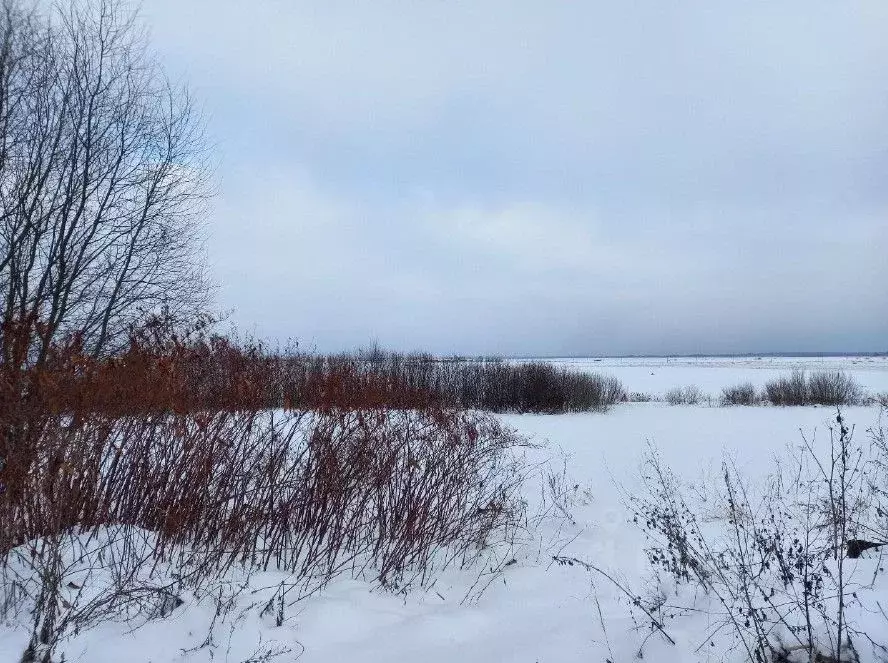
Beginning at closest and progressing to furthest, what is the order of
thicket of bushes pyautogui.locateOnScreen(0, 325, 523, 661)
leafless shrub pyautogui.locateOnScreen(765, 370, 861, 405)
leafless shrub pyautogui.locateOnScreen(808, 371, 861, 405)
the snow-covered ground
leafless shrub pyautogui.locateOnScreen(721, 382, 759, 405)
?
1. thicket of bushes pyautogui.locateOnScreen(0, 325, 523, 661)
2. leafless shrub pyautogui.locateOnScreen(808, 371, 861, 405)
3. leafless shrub pyautogui.locateOnScreen(765, 370, 861, 405)
4. leafless shrub pyautogui.locateOnScreen(721, 382, 759, 405)
5. the snow-covered ground

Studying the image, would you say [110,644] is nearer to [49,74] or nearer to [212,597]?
[212,597]

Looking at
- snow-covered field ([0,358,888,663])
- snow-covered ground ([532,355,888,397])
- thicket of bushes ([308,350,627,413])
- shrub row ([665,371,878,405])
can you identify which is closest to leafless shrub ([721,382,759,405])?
shrub row ([665,371,878,405])

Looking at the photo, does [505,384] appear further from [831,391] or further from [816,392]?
[831,391]

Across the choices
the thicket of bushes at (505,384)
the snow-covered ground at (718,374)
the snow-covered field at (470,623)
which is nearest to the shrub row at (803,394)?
the thicket of bushes at (505,384)

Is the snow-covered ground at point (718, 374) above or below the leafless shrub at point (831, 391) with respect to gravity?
below

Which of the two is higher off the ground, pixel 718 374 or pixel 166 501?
pixel 166 501

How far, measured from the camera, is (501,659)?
2.84m

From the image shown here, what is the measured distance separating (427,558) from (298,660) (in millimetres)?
1494

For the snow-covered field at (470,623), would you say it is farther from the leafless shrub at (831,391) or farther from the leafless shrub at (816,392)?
the leafless shrub at (831,391)

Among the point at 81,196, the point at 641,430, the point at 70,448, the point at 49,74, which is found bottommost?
the point at 641,430

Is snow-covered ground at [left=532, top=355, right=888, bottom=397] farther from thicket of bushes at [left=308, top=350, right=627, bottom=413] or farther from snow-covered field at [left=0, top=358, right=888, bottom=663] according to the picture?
snow-covered field at [left=0, top=358, right=888, bottom=663]

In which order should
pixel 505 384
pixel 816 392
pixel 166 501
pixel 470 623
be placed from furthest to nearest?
pixel 816 392, pixel 505 384, pixel 166 501, pixel 470 623

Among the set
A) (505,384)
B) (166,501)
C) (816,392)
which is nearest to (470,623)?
(166,501)

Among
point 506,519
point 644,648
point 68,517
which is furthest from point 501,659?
point 68,517
